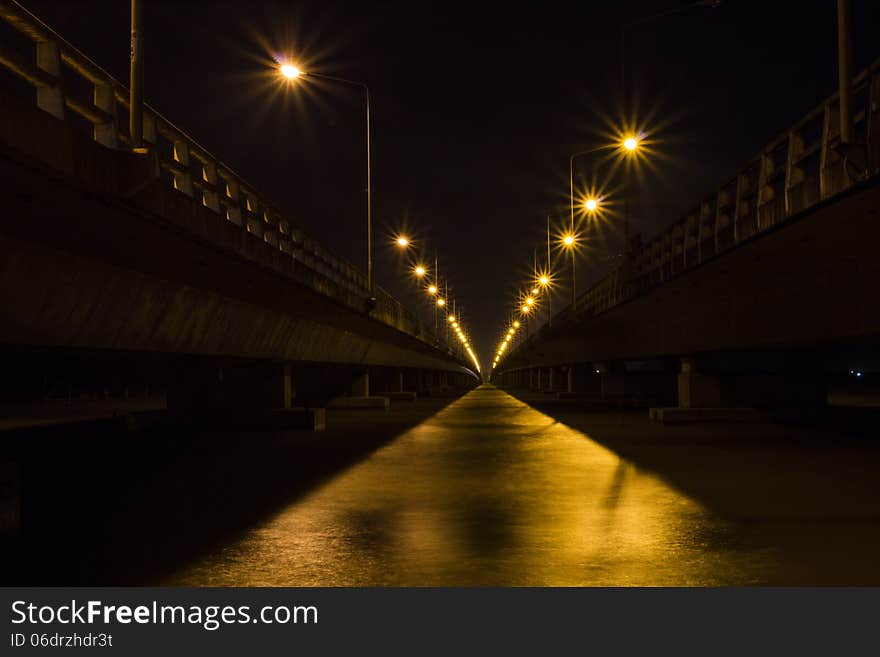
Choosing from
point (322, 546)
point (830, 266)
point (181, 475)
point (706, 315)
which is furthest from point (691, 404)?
point (322, 546)

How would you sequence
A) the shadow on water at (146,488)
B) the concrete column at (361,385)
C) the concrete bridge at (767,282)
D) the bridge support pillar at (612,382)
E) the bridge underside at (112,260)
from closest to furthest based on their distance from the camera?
1. the shadow on water at (146,488)
2. the bridge underside at (112,260)
3. the concrete bridge at (767,282)
4. the concrete column at (361,385)
5. the bridge support pillar at (612,382)

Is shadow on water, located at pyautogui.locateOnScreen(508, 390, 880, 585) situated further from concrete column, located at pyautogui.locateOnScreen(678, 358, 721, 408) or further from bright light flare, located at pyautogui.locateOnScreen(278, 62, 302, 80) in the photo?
bright light flare, located at pyautogui.locateOnScreen(278, 62, 302, 80)

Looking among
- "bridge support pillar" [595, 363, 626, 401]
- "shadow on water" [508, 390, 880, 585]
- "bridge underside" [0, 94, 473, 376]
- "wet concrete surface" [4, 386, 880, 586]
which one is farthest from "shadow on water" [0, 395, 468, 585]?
"bridge support pillar" [595, 363, 626, 401]

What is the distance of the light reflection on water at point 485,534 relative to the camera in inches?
347

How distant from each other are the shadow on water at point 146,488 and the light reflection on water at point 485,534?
2.30 ft

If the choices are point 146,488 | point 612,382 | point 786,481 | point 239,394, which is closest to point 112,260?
point 146,488

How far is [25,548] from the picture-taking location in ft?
34.6

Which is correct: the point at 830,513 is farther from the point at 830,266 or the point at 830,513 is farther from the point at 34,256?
the point at 34,256

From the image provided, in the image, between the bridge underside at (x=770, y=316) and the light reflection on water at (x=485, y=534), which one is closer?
the light reflection on water at (x=485, y=534)

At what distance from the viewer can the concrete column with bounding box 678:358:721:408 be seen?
113ft

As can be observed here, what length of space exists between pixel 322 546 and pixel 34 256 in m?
5.86

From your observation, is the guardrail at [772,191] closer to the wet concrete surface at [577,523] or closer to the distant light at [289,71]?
the wet concrete surface at [577,523]

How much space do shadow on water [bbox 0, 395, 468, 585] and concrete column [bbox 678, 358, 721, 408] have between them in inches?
460

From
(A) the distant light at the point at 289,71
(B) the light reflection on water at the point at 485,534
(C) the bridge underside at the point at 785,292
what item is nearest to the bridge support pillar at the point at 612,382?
(C) the bridge underside at the point at 785,292
